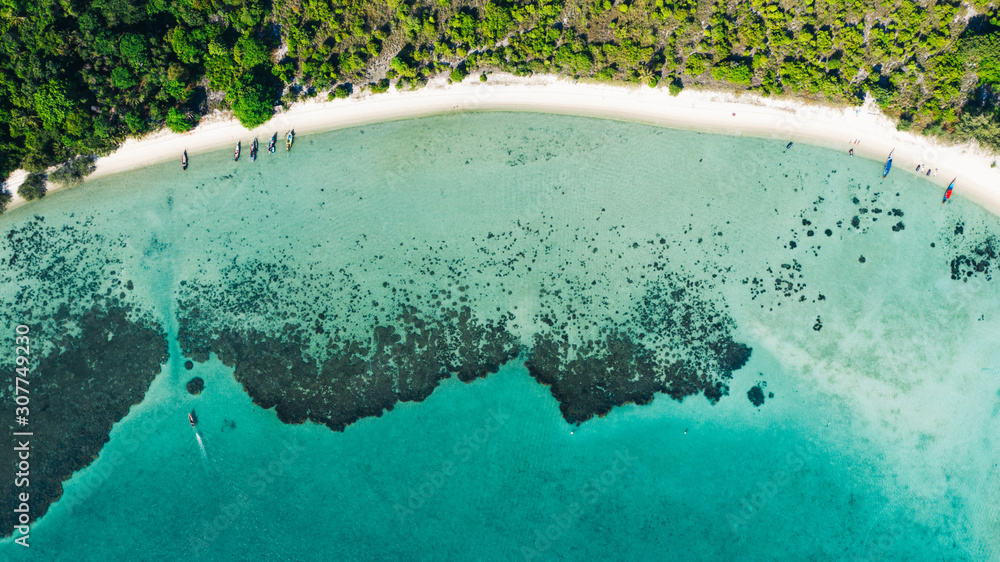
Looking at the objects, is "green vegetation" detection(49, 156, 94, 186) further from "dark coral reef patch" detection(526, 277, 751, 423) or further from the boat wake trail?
"dark coral reef patch" detection(526, 277, 751, 423)

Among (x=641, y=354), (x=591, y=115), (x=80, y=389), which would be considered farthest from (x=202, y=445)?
(x=591, y=115)

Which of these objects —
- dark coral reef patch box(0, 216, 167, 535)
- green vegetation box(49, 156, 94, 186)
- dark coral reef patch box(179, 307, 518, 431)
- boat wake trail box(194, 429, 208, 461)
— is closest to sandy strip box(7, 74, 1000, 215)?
green vegetation box(49, 156, 94, 186)

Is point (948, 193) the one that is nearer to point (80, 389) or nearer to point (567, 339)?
point (567, 339)

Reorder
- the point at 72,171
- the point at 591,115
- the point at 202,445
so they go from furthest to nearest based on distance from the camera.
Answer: the point at 591,115, the point at 72,171, the point at 202,445

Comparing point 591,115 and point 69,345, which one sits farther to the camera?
point 591,115

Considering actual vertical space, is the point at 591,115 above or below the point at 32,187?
above

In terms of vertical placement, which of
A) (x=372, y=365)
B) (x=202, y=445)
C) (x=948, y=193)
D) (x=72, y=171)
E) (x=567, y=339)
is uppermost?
(x=72, y=171)
